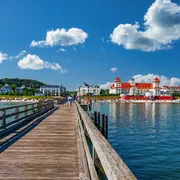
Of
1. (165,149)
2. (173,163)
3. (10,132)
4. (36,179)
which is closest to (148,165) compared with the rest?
(173,163)

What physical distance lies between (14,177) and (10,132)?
6320 millimetres

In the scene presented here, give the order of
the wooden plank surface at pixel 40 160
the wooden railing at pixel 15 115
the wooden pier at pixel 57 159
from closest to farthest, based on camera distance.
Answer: the wooden pier at pixel 57 159 → the wooden plank surface at pixel 40 160 → the wooden railing at pixel 15 115

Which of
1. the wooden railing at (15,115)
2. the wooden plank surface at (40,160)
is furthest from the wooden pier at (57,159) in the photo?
the wooden railing at (15,115)

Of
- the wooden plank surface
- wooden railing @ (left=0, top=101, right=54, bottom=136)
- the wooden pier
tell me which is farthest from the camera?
wooden railing @ (left=0, top=101, right=54, bottom=136)

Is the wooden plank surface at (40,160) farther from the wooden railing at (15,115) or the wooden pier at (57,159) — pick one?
the wooden railing at (15,115)

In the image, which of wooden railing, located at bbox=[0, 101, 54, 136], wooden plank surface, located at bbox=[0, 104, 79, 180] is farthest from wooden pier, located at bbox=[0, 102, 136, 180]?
wooden railing, located at bbox=[0, 101, 54, 136]

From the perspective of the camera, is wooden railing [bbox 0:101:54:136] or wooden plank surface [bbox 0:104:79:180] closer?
wooden plank surface [bbox 0:104:79:180]

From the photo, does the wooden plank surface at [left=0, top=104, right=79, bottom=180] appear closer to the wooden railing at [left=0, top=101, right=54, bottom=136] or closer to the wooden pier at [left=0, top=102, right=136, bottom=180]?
the wooden pier at [left=0, top=102, right=136, bottom=180]

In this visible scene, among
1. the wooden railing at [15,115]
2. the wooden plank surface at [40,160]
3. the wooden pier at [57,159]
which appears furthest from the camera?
the wooden railing at [15,115]

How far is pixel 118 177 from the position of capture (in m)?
2.36

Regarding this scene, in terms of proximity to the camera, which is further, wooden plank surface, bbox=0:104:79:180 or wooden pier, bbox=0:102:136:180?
wooden plank surface, bbox=0:104:79:180

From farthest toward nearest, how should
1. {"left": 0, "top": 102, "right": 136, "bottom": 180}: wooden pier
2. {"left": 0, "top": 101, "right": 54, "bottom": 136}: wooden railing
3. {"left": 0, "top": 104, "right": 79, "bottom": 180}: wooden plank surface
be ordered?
{"left": 0, "top": 101, "right": 54, "bottom": 136}: wooden railing → {"left": 0, "top": 104, "right": 79, "bottom": 180}: wooden plank surface → {"left": 0, "top": 102, "right": 136, "bottom": 180}: wooden pier

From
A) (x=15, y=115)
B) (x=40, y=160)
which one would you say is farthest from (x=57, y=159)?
(x=15, y=115)

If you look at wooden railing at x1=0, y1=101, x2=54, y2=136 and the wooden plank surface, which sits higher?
wooden railing at x1=0, y1=101, x2=54, y2=136
